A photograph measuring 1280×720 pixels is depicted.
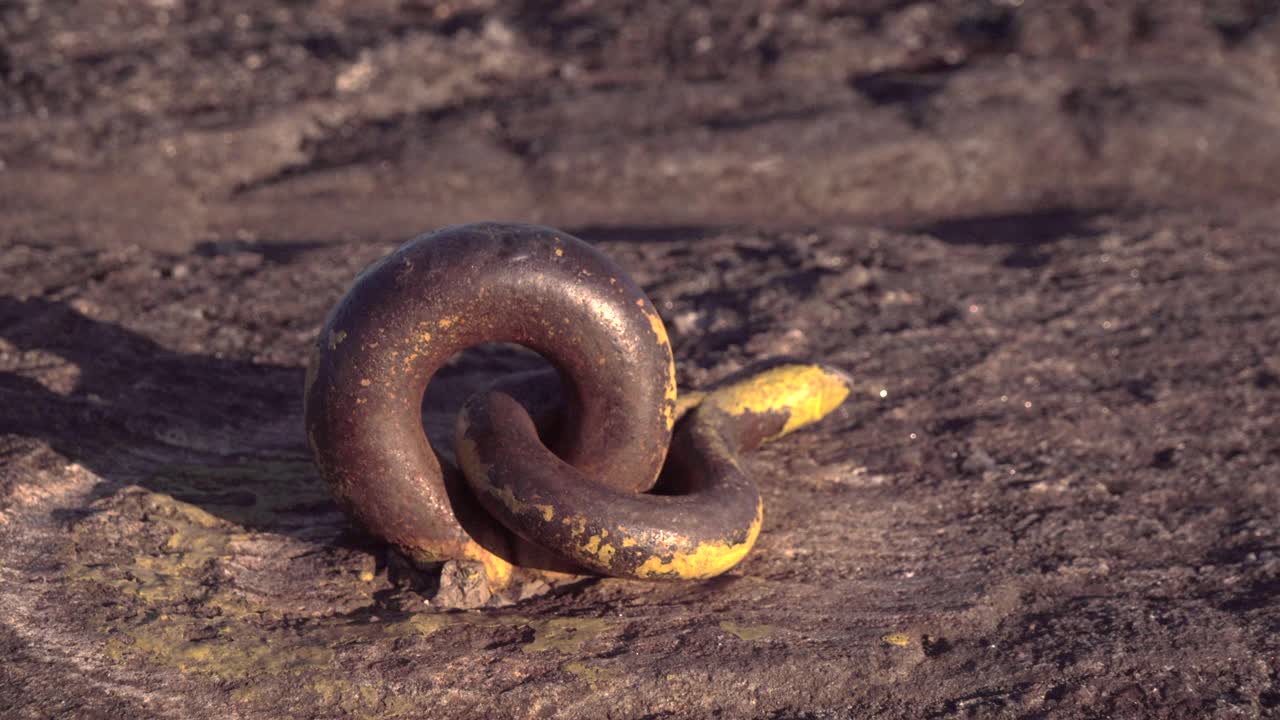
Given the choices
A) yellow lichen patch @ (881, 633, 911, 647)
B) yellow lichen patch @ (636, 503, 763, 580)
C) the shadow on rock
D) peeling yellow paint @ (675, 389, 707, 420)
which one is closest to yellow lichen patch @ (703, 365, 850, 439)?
peeling yellow paint @ (675, 389, 707, 420)

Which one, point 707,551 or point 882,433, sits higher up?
point 707,551

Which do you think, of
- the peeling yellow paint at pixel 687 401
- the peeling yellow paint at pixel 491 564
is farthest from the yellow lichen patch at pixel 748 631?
the peeling yellow paint at pixel 687 401

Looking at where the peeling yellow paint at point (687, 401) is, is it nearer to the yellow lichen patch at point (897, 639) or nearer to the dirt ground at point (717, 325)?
the dirt ground at point (717, 325)

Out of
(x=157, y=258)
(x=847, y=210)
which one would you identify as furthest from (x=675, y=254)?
(x=157, y=258)

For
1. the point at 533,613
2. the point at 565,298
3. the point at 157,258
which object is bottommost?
the point at 533,613

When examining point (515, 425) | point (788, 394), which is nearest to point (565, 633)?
point (515, 425)

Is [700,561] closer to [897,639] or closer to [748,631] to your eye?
[748,631]

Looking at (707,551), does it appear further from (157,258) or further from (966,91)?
(966,91)
